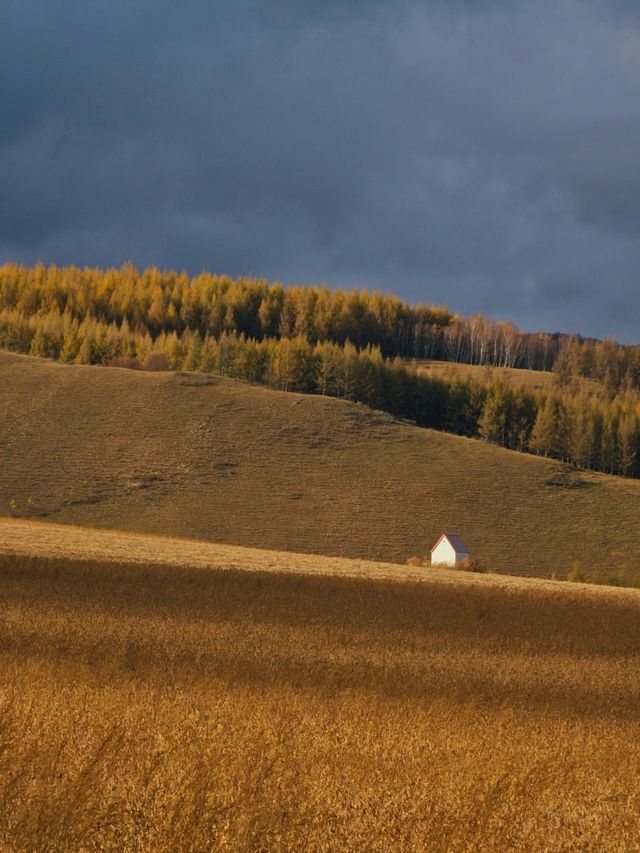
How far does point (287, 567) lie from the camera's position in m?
40.2

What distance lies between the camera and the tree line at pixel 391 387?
129 m

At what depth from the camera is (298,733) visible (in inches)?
385

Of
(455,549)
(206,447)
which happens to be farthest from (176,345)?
(455,549)

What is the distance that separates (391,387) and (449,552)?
80.9 meters

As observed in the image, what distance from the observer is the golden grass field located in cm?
694

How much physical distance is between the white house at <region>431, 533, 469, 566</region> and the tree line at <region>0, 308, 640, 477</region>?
227 ft

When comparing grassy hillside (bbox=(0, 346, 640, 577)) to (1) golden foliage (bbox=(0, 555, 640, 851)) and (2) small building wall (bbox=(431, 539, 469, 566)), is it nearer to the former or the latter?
(2) small building wall (bbox=(431, 539, 469, 566))

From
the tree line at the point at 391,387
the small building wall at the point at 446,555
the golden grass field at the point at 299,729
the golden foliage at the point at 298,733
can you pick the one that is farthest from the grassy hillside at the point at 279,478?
the golden foliage at the point at 298,733

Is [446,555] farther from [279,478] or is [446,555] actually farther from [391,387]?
[391,387]

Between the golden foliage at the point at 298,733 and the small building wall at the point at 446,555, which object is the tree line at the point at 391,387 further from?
the golden foliage at the point at 298,733

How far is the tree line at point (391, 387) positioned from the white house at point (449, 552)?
227 ft

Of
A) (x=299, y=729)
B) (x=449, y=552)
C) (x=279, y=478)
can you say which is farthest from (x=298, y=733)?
(x=279, y=478)

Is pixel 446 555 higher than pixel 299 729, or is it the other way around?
pixel 299 729

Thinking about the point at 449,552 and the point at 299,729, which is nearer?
the point at 299,729
